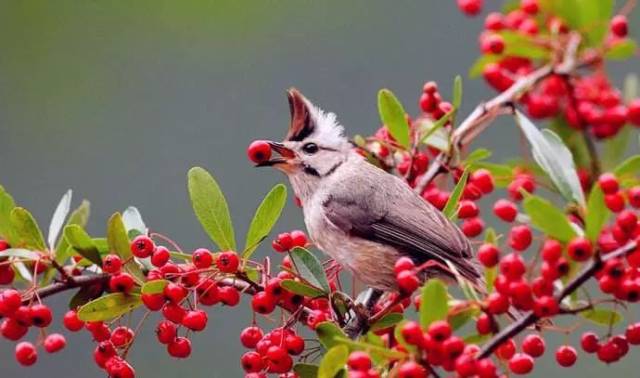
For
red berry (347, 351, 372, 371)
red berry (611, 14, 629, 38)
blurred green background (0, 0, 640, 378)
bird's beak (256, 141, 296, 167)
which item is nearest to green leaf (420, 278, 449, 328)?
red berry (347, 351, 372, 371)

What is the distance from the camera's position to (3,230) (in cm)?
242

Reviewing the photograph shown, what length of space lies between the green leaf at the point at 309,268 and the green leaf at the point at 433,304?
0.47 metres

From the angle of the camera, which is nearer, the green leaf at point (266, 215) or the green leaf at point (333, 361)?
the green leaf at point (333, 361)

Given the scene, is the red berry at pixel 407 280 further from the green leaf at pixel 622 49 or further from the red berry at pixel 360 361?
the green leaf at pixel 622 49

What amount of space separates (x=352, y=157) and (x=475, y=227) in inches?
26.1

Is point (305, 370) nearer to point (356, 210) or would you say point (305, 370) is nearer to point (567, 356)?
point (567, 356)

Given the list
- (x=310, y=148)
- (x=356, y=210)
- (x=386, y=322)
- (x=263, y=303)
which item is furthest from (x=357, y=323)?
(x=310, y=148)

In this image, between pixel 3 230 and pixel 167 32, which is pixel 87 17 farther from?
pixel 3 230

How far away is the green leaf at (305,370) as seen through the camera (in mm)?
2131

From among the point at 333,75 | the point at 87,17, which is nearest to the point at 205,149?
the point at 333,75

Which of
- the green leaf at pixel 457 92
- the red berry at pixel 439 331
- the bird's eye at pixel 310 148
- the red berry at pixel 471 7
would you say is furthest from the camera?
the red berry at pixel 471 7

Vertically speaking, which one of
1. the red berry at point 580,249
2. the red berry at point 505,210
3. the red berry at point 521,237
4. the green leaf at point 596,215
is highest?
the green leaf at point 596,215

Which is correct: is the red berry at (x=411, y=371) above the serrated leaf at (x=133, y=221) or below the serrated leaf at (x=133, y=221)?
below

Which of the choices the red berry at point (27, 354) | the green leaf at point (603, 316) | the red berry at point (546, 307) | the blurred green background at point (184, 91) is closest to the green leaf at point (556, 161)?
the green leaf at point (603, 316)
